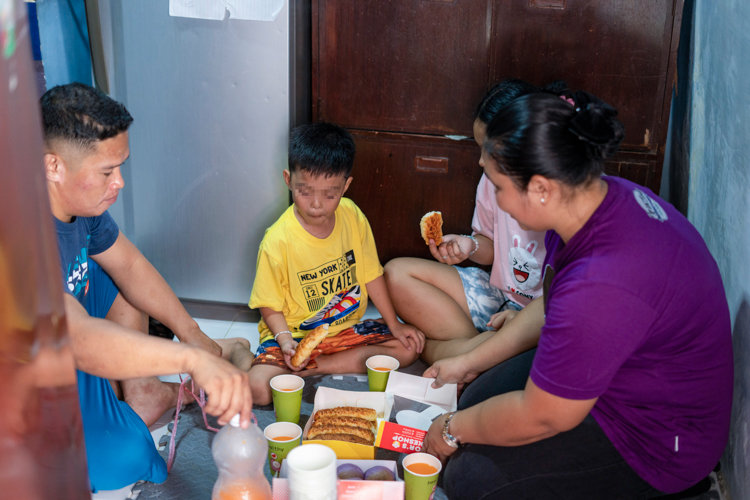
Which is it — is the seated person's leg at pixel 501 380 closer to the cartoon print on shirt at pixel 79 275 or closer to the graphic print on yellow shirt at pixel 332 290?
the graphic print on yellow shirt at pixel 332 290

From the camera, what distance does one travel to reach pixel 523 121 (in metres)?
1.20

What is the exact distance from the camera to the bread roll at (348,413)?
1813mm

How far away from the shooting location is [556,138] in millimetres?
1187

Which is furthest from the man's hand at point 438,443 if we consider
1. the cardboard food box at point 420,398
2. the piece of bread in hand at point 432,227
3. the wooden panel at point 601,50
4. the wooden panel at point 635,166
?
the wooden panel at point 601,50

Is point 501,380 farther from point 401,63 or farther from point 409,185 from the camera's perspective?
point 401,63

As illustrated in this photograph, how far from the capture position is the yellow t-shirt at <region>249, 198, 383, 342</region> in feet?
7.30

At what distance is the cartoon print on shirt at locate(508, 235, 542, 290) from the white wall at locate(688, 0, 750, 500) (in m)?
0.57

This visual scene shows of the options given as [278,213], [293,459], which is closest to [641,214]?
[293,459]

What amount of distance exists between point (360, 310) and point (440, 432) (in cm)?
93

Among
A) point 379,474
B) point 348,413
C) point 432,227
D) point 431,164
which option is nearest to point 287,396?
point 348,413

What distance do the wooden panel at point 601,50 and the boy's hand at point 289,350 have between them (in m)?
1.34

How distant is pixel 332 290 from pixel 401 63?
99 centimetres

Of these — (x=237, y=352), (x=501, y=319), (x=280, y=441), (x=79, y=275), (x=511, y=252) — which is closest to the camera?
(x=280, y=441)

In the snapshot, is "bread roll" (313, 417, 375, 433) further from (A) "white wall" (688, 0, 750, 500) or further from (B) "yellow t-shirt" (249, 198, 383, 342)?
(A) "white wall" (688, 0, 750, 500)
